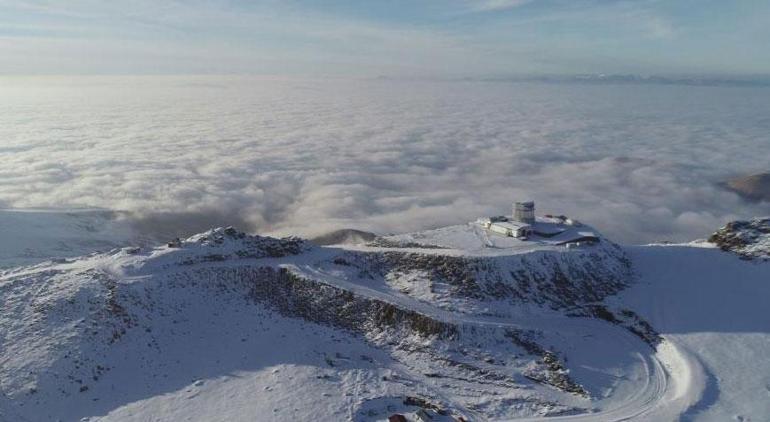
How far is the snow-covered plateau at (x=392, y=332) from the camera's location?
1415 inches

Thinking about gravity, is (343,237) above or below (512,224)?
below

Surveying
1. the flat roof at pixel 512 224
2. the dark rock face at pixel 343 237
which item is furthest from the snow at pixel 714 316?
the dark rock face at pixel 343 237

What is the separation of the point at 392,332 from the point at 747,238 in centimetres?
4202

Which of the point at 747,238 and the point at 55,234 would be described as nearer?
the point at 747,238

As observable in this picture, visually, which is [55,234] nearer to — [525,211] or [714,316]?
[525,211]

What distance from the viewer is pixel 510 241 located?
57406 mm

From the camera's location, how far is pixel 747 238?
5678 cm

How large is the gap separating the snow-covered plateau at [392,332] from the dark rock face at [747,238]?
219 mm

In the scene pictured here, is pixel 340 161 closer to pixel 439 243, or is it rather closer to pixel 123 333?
pixel 439 243

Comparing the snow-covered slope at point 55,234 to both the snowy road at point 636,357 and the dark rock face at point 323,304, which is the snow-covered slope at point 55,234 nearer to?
the dark rock face at point 323,304

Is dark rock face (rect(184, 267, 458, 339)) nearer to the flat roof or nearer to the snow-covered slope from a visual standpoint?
the flat roof

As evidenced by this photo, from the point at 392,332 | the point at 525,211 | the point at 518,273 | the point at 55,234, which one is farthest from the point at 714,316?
the point at 55,234

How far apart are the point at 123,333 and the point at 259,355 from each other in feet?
38.9

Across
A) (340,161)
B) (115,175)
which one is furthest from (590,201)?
(115,175)
